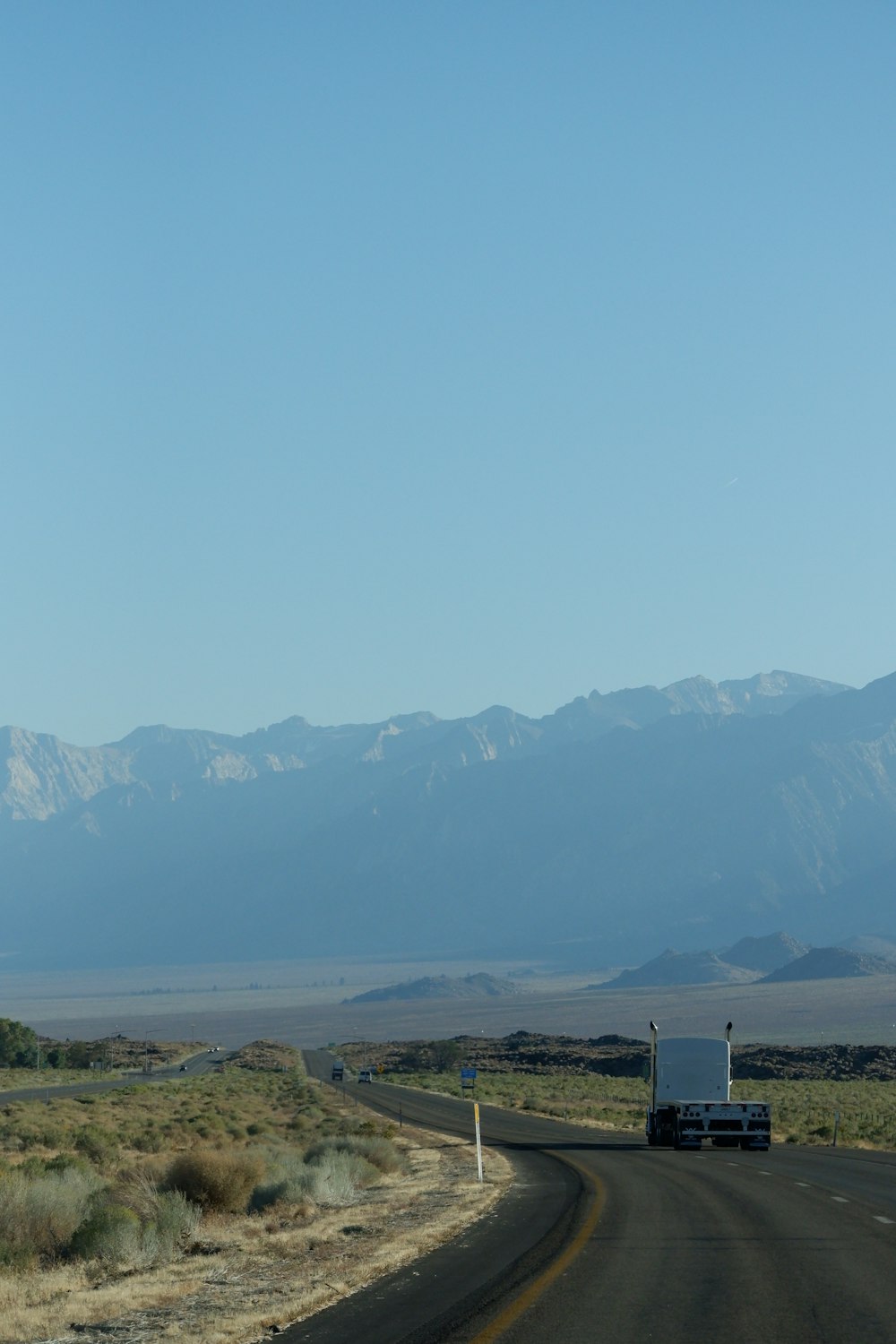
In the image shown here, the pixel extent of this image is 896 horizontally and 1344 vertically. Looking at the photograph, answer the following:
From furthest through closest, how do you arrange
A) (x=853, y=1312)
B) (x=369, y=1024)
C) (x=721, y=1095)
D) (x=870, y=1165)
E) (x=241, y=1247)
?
1. (x=369, y=1024)
2. (x=721, y=1095)
3. (x=870, y=1165)
4. (x=241, y=1247)
5. (x=853, y=1312)

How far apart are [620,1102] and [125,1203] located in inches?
1997

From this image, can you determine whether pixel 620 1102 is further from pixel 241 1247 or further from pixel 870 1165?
pixel 241 1247

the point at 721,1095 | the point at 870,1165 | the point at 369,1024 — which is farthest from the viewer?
the point at 369,1024

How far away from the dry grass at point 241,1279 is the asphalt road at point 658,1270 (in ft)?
1.58

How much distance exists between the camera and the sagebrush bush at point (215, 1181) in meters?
22.4

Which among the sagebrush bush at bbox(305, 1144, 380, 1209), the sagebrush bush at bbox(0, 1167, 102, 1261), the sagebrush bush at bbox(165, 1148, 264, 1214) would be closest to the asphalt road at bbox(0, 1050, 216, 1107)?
the sagebrush bush at bbox(305, 1144, 380, 1209)

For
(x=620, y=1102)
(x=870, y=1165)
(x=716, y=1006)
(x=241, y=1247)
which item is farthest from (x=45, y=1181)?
(x=716, y=1006)

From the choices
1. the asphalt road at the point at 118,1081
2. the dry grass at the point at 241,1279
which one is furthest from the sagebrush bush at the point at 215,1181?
the asphalt road at the point at 118,1081

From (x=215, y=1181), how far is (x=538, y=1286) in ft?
31.5

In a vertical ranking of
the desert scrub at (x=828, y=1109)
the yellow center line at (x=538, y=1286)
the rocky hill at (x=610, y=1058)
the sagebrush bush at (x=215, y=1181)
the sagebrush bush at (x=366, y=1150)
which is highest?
the yellow center line at (x=538, y=1286)

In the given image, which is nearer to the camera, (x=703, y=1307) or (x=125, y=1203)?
(x=703, y=1307)

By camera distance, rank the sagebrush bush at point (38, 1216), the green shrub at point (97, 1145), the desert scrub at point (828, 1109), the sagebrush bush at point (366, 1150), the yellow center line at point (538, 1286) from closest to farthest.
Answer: the yellow center line at point (538, 1286), the sagebrush bush at point (38, 1216), the sagebrush bush at point (366, 1150), the green shrub at point (97, 1145), the desert scrub at point (828, 1109)

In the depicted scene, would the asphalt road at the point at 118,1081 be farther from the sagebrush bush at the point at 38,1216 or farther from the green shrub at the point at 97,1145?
the sagebrush bush at the point at 38,1216

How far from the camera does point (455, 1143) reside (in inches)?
1645
